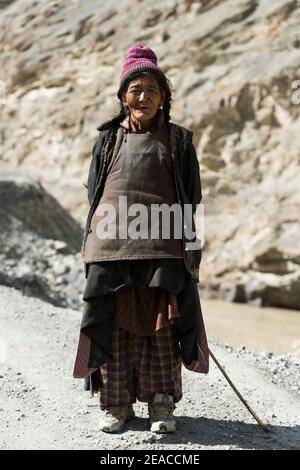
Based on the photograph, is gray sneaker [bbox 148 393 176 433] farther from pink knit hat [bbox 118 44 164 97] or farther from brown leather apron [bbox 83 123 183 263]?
pink knit hat [bbox 118 44 164 97]

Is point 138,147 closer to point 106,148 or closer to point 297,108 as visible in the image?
point 106,148

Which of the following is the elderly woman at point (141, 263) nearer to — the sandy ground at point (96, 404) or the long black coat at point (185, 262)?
the long black coat at point (185, 262)

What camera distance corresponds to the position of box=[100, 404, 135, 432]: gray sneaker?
2691 millimetres

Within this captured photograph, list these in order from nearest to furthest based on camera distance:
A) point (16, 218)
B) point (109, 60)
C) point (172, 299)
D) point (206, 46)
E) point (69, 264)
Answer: point (172, 299)
point (69, 264)
point (16, 218)
point (206, 46)
point (109, 60)

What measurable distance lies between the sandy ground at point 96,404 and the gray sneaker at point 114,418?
0.03 m

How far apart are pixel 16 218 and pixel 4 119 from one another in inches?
222

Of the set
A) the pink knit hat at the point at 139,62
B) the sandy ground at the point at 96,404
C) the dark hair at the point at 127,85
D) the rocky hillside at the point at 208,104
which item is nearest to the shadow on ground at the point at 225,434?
the sandy ground at the point at 96,404

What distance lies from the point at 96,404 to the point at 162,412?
49 centimetres

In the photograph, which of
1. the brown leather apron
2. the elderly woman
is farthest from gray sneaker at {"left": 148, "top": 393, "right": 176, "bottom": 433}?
the brown leather apron

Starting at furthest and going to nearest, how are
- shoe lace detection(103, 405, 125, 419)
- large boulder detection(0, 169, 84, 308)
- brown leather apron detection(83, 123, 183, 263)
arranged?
large boulder detection(0, 169, 84, 308) < shoe lace detection(103, 405, 125, 419) < brown leather apron detection(83, 123, 183, 263)

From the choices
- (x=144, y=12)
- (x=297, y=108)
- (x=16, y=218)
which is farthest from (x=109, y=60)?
(x=16, y=218)

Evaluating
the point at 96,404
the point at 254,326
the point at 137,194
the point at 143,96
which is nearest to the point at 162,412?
the point at 96,404

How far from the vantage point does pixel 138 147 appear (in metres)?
2.65

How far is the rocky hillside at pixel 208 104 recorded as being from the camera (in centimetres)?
906
